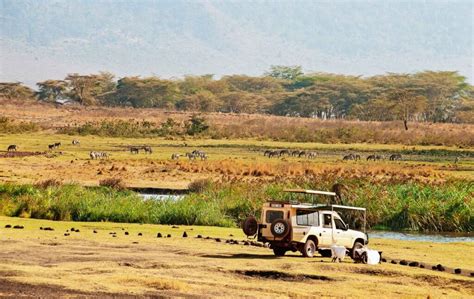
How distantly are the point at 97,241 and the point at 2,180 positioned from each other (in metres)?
24.8

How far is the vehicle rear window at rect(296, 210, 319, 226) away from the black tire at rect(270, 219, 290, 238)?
1.24ft

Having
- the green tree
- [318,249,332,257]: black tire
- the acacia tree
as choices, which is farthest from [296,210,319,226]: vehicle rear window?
the acacia tree

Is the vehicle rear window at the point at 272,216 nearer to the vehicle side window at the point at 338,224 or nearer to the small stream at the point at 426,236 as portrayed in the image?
the vehicle side window at the point at 338,224

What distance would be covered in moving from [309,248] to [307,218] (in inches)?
30.4

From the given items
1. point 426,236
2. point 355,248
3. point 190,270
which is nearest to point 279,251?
point 355,248

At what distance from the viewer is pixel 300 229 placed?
2816 cm

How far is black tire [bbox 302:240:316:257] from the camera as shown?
28266 millimetres

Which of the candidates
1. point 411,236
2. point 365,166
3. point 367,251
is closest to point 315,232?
point 367,251

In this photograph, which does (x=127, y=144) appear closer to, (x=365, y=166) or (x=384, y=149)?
(x=384, y=149)

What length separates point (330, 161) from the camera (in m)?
77.0

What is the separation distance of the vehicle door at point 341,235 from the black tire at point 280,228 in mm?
1547

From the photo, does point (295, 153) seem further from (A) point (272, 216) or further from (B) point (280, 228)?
(B) point (280, 228)

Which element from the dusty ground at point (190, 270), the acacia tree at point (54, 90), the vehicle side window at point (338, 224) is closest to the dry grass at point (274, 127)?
the acacia tree at point (54, 90)

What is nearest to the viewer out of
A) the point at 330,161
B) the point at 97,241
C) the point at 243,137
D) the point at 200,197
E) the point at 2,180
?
the point at 97,241
